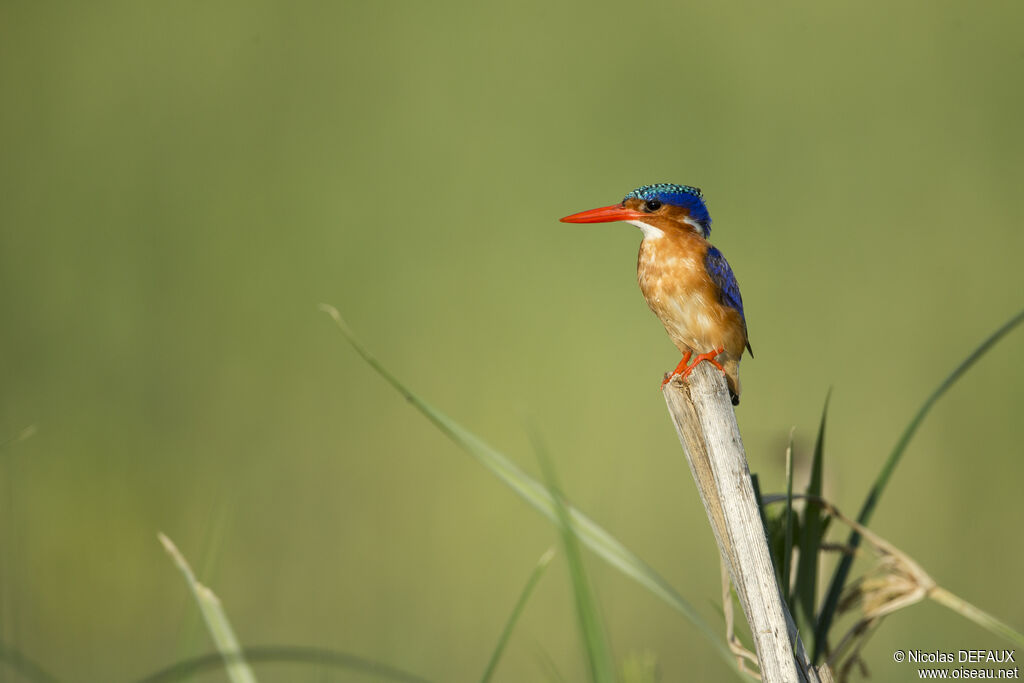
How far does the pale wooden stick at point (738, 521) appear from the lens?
3.48 feet

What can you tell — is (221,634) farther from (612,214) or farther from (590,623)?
(612,214)

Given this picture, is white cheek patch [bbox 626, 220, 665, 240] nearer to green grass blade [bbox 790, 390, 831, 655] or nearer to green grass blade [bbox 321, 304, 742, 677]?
green grass blade [bbox 790, 390, 831, 655]

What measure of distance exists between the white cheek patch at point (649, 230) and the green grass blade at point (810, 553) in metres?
0.44

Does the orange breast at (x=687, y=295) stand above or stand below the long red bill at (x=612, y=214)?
below

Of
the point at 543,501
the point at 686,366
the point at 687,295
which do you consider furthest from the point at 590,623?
the point at 687,295

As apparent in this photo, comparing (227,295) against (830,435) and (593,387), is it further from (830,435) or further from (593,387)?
(830,435)

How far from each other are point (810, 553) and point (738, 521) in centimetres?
26

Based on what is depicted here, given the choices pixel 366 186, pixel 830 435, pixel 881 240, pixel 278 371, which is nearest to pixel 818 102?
pixel 881 240

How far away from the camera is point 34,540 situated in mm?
4500

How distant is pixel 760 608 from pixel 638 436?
11.1 ft

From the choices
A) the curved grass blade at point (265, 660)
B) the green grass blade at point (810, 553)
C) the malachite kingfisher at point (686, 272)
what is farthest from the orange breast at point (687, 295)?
the curved grass blade at point (265, 660)

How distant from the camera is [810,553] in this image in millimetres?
1298

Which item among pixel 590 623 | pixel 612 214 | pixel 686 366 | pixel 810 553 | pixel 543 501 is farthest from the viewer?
pixel 612 214

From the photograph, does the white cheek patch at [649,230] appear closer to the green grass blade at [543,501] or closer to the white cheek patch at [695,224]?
the white cheek patch at [695,224]
